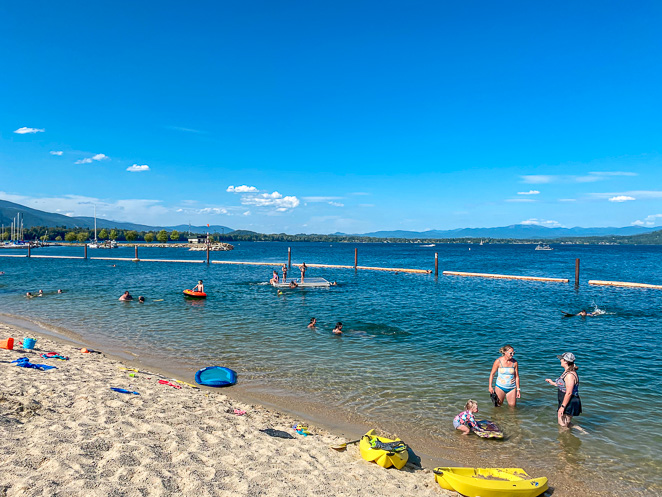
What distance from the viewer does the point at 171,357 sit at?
17.2m

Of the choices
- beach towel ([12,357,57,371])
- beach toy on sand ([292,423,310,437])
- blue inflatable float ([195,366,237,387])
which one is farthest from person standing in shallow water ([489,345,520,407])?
beach towel ([12,357,57,371])

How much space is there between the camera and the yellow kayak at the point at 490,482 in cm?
744

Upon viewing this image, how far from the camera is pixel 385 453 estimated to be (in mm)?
8273

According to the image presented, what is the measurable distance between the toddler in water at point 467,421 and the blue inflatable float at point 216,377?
23.6 ft

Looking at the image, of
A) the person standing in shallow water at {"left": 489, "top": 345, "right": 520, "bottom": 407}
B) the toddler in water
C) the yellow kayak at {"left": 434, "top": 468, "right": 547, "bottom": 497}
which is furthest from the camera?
the person standing in shallow water at {"left": 489, "top": 345, "right": 520, "bottom": 407}

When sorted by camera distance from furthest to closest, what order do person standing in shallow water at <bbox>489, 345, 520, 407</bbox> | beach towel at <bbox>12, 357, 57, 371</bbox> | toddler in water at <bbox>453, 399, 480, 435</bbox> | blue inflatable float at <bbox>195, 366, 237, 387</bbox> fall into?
blue inflatable float at <bbox>195, 366, 237, 387</bbox> < beach towel at <bbox>12, 357, 57, 371</bbox> < person standing in shallow water at <bbox>489, 345, 520, 407</bbox> < toddler in water at <bbox>453, 399, 480, 435</bbox>

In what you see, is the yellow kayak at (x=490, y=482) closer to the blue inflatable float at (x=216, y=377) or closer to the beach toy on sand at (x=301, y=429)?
the beach toy on sand at (x=301, y=429)

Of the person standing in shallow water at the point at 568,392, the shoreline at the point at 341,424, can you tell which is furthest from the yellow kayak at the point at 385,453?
the person standing in shallow water at the point at 568,392

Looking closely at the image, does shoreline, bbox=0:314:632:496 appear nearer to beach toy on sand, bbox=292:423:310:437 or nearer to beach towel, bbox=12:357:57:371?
beach toy on sand, bbox=292:423:310:437

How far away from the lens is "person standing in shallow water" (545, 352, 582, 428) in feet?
33.7

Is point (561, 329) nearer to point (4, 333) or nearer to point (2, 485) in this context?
point (2, 485)

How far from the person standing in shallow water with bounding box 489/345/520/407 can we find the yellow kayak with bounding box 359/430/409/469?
4.48 meters

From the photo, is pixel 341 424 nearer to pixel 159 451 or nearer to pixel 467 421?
pixel 467 421

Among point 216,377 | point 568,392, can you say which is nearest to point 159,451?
point 216,377
